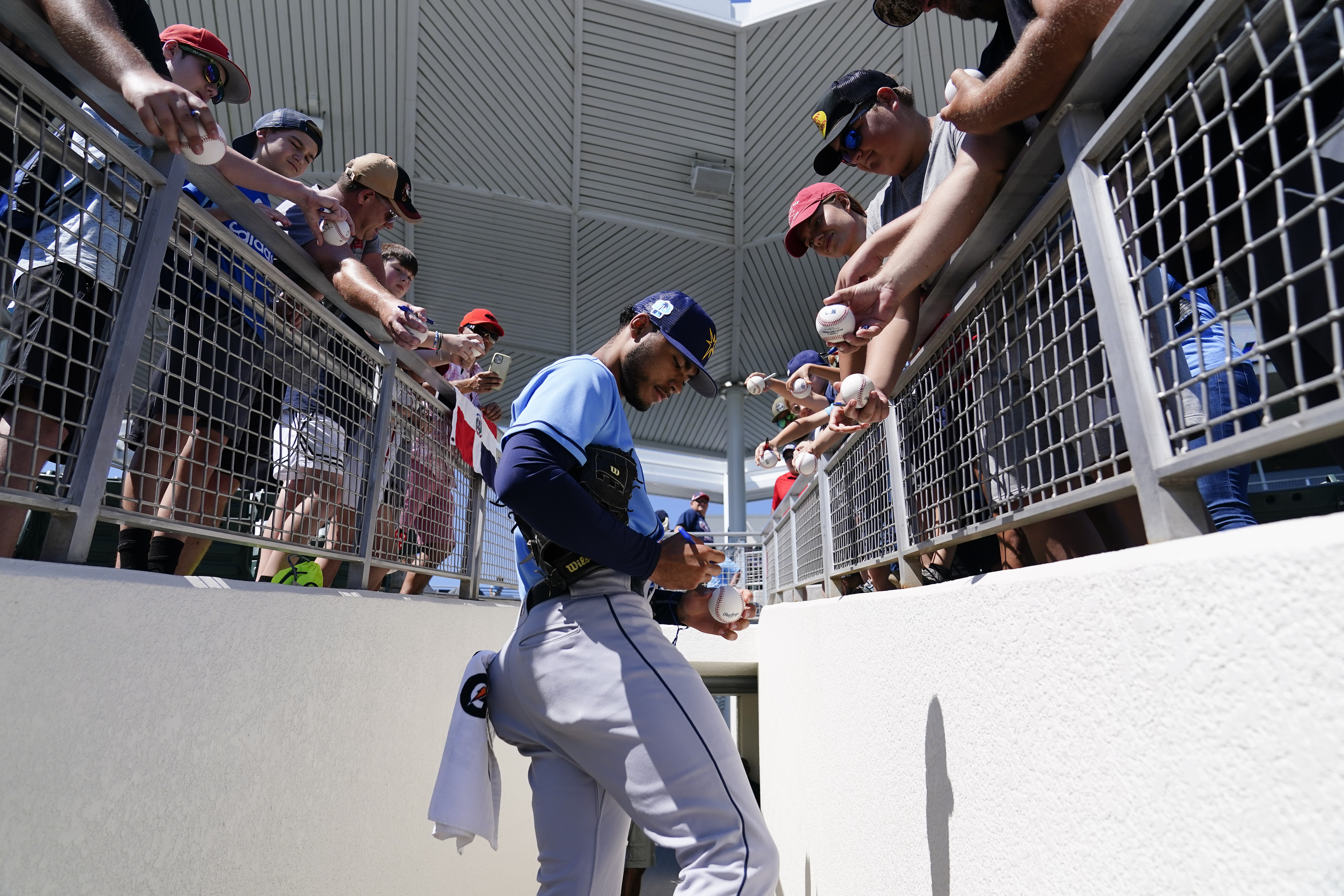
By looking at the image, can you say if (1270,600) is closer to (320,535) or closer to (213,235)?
(213,235)

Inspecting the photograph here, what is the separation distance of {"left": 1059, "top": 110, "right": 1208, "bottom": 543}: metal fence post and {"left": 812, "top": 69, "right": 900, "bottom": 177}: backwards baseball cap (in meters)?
1.41

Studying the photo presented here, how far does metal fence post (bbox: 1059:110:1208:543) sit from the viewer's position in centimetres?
98

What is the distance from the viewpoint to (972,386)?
177 cm

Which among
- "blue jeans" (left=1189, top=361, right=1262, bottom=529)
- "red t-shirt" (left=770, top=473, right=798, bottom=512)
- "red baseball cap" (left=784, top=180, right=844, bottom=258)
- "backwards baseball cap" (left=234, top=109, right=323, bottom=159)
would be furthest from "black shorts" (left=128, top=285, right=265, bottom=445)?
"red t-shirt" (left=770, top=473, right=798, bottom=512)

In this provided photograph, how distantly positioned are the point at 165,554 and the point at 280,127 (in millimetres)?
1863

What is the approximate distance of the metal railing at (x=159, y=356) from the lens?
4.48ft

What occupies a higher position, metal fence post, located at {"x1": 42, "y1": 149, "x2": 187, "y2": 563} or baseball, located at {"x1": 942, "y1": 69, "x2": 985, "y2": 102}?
baseball, located at {"x1": 942, "y1": 69, "x2": 985, "y2": 102}

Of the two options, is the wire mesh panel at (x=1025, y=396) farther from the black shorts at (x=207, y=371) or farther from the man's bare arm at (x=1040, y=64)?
the black shorts at (x=207, y=371)

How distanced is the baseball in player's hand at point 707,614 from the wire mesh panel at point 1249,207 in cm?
125

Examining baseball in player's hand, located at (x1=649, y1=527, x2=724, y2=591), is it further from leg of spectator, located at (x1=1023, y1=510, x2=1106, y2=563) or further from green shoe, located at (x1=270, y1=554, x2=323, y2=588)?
green shoe, located at (x1=270, y1=554, x2=323, y2=588)

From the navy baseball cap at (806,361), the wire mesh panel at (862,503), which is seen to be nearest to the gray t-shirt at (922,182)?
the wire mesh panel at (862,503)

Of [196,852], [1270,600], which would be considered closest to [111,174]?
[196,852]

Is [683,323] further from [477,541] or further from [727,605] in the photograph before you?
[477,541]

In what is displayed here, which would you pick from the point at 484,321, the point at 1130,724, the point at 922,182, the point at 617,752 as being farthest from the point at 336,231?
the point at 1130,724
